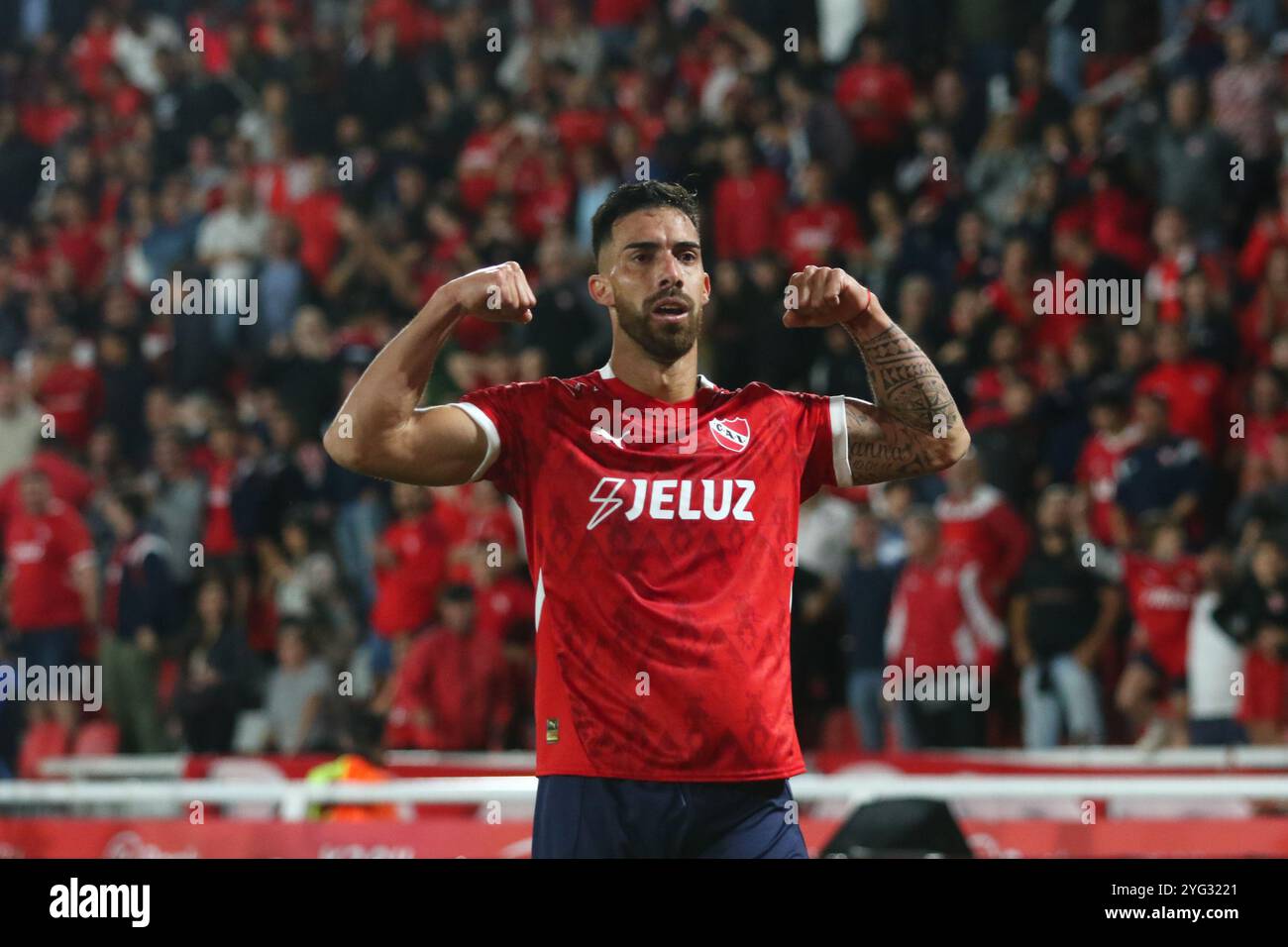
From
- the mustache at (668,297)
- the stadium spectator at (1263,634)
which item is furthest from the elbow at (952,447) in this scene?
the stadium spectator at (1263,634)

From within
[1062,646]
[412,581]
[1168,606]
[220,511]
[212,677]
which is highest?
[220,511]

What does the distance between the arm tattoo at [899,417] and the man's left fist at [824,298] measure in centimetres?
18

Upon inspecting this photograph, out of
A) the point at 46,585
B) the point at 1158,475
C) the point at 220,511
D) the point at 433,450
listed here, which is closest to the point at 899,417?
the point at 433,450

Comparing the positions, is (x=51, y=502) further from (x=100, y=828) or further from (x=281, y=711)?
(x=100, y=828)

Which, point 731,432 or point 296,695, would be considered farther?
point 296,695

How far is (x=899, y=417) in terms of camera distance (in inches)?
211

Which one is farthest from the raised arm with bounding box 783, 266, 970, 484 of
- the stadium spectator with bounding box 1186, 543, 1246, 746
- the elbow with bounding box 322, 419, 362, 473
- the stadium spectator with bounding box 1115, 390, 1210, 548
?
the stadium spectator with bounding box 1115, 390, 1210, 548

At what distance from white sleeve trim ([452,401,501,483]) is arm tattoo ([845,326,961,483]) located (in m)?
1.02

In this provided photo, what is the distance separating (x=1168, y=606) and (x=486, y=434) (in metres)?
6.50

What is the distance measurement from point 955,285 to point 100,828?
639 cm

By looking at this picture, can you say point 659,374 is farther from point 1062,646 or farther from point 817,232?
point 817,232

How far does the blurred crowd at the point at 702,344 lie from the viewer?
1084cm

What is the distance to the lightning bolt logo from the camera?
4.96 metres

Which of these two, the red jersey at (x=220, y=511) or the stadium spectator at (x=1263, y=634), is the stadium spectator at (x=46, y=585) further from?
the stadium spectator at (x=1263, y=634)
